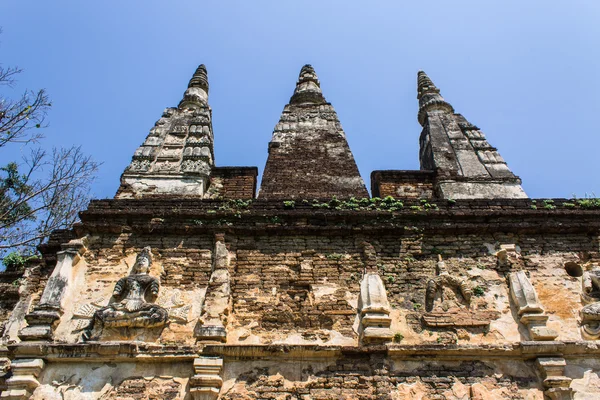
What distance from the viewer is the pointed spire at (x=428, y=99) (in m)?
10.6

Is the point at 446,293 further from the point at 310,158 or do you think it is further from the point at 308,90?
the point at 308,90

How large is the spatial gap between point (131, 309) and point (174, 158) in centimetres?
336

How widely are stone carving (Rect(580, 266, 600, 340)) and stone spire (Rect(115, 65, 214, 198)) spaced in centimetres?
544

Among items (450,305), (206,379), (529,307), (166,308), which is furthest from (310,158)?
(206,379)

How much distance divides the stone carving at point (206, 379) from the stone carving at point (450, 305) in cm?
241

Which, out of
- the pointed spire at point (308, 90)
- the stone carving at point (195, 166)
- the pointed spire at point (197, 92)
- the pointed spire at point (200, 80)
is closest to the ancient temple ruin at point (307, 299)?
the stone carving at point (195, 166)

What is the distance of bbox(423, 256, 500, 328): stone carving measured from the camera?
5895 mm

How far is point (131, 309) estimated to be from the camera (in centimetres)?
583

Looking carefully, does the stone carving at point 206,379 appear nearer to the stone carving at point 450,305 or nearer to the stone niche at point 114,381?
the stone niche at point 114,381

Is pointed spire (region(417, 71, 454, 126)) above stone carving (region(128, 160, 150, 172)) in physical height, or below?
above

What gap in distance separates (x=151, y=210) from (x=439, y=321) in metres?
4.02

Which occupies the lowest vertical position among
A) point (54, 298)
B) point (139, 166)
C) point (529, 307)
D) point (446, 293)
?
point (54, 298)

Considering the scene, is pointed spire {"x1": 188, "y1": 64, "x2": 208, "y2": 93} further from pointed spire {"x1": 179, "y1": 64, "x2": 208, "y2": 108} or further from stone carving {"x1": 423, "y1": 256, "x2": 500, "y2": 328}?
stone carving {"x1": 423, "y1": 256, "x2": 500, "y2": 328}

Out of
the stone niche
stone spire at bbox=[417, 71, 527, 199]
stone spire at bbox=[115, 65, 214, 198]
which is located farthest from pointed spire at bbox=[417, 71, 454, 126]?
the stone niche
